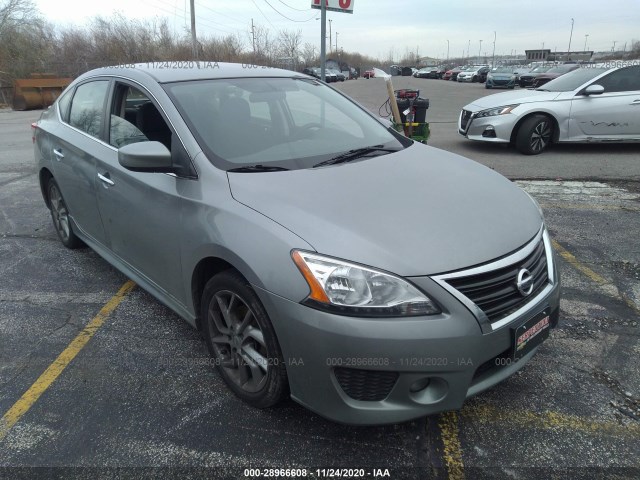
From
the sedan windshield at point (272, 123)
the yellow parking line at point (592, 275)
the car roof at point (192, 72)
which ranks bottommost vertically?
the yellow parking line at point (592, 275)

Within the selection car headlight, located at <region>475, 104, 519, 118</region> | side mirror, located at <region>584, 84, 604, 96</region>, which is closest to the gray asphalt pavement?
car headlight, located at <region>475, 104, 519, 118</region>

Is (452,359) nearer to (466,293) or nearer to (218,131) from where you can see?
(466,293)

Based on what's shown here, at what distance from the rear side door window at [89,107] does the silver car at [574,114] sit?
672 centimetres

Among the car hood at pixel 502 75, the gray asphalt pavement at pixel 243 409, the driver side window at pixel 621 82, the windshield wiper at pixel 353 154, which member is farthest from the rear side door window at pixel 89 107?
the car hood at pixel 502 75

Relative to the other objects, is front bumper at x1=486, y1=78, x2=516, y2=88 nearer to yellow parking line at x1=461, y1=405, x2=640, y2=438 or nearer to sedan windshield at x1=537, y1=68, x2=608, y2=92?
sedan windshield at x1=537, y1=68, x2=608, y2=92

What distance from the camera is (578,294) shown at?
347 cm

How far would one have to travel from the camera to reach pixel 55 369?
2.76 metres

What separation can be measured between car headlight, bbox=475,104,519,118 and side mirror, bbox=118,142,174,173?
7.23 m

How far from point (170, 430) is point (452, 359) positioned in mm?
1409

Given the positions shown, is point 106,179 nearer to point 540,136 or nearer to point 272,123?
point 272,123

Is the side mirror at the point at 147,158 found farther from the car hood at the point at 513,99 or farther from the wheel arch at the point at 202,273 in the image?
the car hood at the point at 513,99

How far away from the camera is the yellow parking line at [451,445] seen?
2.02m

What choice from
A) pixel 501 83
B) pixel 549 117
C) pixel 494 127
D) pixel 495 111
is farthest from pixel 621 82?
pixel 501 83

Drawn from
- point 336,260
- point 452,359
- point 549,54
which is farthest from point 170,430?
point 549,54
